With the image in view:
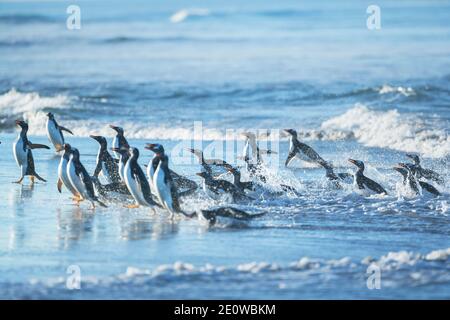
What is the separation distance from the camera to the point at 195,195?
9.14 m

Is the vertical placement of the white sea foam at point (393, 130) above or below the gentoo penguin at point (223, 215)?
above

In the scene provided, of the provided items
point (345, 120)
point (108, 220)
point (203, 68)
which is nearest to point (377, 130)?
point (345, 120)

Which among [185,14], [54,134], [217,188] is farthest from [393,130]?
[185,14]

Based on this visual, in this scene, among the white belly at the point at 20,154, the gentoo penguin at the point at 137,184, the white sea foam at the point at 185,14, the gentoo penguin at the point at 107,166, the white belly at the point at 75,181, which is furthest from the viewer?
the white sea foam at the point at 185,14

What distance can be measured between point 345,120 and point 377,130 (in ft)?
4.45

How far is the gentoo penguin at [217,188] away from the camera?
922 cm

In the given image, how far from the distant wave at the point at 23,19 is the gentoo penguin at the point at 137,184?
3027cm

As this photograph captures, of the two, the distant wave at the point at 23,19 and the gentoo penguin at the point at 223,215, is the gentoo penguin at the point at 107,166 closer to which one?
the gentoo penguin at the point at 223,215

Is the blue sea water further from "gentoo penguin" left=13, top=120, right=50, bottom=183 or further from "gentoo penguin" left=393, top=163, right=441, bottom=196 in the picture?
"gentoo penguin" left=13, top=120, right=50, bottom=183

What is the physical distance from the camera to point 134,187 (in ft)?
28.5

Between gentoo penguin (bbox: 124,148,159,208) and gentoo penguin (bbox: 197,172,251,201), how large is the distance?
2.28 ft

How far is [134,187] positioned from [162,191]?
1.25 ft

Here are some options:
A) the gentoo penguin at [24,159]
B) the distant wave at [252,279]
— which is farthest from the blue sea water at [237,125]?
the gentoo penguin at [24,159]

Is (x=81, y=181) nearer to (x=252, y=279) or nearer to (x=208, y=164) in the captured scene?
(x=208, y=164)
